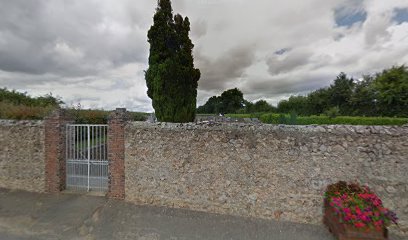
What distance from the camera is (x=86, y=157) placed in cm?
661

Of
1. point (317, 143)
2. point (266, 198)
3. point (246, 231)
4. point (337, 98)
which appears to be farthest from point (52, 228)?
point (337, 98)

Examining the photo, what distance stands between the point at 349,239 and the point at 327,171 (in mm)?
1342

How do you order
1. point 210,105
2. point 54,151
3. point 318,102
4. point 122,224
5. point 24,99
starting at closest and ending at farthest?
point 122,224 → point 54,151 → point 24,99 → point 318,102 → point 210,105

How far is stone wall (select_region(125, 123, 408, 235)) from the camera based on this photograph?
14.6 feet

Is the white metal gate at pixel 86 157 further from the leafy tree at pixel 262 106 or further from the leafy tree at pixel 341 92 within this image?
the leafy tree at pixel 262 106

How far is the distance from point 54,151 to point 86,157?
2.85ft

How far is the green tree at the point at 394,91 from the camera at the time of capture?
2433 cm

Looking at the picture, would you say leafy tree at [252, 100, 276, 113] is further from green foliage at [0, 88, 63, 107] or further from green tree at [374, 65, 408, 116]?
green foliage at [0, 88, 63, 107]

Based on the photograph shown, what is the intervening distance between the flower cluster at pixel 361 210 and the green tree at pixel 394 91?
27.7 meters

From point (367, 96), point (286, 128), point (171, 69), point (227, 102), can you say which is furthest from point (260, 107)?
point (286, 128)

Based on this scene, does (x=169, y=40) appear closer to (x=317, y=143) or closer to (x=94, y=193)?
(x=94, y=193)

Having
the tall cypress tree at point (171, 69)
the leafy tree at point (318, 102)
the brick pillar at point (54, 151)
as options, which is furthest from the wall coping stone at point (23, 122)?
the leafy tree at point (318, 102)

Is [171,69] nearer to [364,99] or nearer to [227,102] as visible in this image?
[364,99]

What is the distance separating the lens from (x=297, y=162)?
4.85 meters
